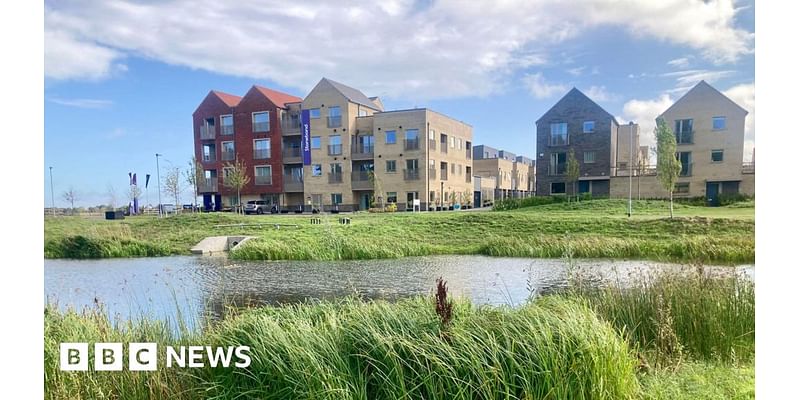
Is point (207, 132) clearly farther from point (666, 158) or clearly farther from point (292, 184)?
point (666, 158)

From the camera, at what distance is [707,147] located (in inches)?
117

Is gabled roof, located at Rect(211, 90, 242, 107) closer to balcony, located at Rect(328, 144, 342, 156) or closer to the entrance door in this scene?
balcony, located at Rect(328, 144, 342, 156)

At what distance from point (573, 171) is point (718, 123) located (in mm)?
1020

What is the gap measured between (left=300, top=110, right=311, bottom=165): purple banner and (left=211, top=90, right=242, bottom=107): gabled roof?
20.5 inches

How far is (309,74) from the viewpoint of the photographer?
2.86 m

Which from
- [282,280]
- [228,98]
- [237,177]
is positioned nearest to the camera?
[228,98]

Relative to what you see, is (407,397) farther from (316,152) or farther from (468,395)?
(316,152)

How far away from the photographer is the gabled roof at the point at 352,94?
2909 millimetres

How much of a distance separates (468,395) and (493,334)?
321 mm

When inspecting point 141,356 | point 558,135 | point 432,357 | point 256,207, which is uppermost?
point 558,135

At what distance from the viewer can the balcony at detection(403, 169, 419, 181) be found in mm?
3525

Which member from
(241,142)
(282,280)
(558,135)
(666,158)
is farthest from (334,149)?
(666,158)

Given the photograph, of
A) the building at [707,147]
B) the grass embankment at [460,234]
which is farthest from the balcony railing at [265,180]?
the building at [707,147]
